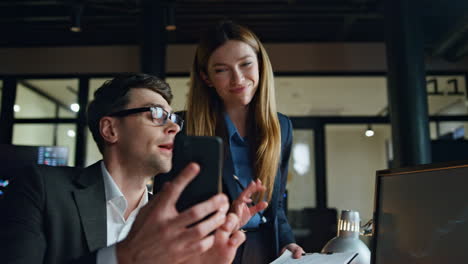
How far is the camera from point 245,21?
20.6 ft

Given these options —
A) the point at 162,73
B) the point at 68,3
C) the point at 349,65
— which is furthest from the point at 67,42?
the point at 349,65

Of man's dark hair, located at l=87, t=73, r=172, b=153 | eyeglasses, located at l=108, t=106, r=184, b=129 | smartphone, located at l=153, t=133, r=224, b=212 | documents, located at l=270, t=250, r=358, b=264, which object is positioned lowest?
documents, located at l=270, t=250, r=358, b=264

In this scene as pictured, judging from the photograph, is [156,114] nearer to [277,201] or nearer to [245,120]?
[245,120]

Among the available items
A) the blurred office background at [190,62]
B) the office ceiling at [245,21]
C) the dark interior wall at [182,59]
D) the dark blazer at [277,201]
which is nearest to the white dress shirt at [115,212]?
the dark blazer at [277,201]

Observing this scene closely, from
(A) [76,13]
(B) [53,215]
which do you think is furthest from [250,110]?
(A) [76,13]

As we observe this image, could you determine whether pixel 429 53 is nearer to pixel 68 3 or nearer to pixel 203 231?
pixel 68 3

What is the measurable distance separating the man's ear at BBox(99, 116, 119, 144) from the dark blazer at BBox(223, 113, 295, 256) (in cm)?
35

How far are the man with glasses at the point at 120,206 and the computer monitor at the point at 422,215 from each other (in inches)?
15.5

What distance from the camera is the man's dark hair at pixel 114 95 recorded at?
133cm

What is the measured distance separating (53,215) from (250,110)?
2.47 ft

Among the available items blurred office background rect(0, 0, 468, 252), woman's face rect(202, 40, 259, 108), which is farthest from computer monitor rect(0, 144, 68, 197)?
blurred office background rect(0, 0, 468, 252)

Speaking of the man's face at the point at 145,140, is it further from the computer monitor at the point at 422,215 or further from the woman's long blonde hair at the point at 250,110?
the computer monitor at the point at 422,215

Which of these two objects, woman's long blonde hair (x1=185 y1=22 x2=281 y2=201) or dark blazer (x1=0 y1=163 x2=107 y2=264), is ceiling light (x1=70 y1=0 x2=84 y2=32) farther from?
dark blazer (x1=0 y1=163 x2=107 y2=264)

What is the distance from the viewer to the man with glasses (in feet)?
1.96
